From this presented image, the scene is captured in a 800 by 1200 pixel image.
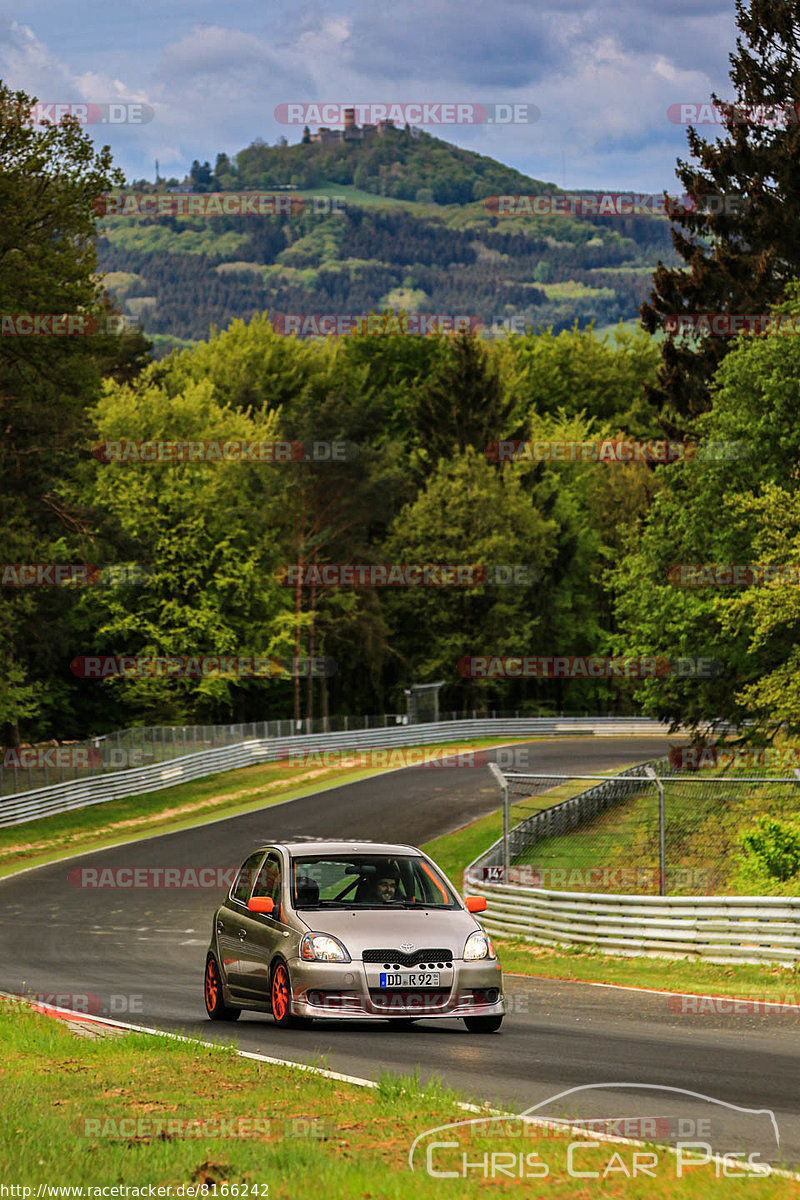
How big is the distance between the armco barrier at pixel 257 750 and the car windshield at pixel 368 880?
33869 millimetres

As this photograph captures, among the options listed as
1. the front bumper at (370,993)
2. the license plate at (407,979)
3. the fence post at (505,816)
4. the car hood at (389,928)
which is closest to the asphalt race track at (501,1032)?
the front bumper at (370,993)

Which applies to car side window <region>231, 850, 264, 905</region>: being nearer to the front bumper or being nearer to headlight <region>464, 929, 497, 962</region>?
the front bumper

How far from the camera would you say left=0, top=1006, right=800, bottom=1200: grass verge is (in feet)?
20.9

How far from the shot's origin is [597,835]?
25891 millimetres

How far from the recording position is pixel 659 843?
2158 centimetres

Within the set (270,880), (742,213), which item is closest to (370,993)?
(270,880)

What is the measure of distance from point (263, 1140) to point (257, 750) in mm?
54406

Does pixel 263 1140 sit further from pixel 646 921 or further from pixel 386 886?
pixel 646 921

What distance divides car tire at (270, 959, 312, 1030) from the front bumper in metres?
0.11

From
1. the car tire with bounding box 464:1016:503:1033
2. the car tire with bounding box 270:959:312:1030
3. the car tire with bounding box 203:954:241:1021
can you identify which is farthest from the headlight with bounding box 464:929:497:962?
the car tire with bounding box 203:954:241:1021

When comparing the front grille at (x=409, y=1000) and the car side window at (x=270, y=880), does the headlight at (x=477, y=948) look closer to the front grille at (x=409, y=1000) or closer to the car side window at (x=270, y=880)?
the front grille at (x=409, y=1000)

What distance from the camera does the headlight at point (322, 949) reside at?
40.0ft

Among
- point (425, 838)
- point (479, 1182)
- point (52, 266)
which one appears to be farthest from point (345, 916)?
point (52, 266)

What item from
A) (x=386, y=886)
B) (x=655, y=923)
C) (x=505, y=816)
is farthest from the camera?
(x=505, y=816)
